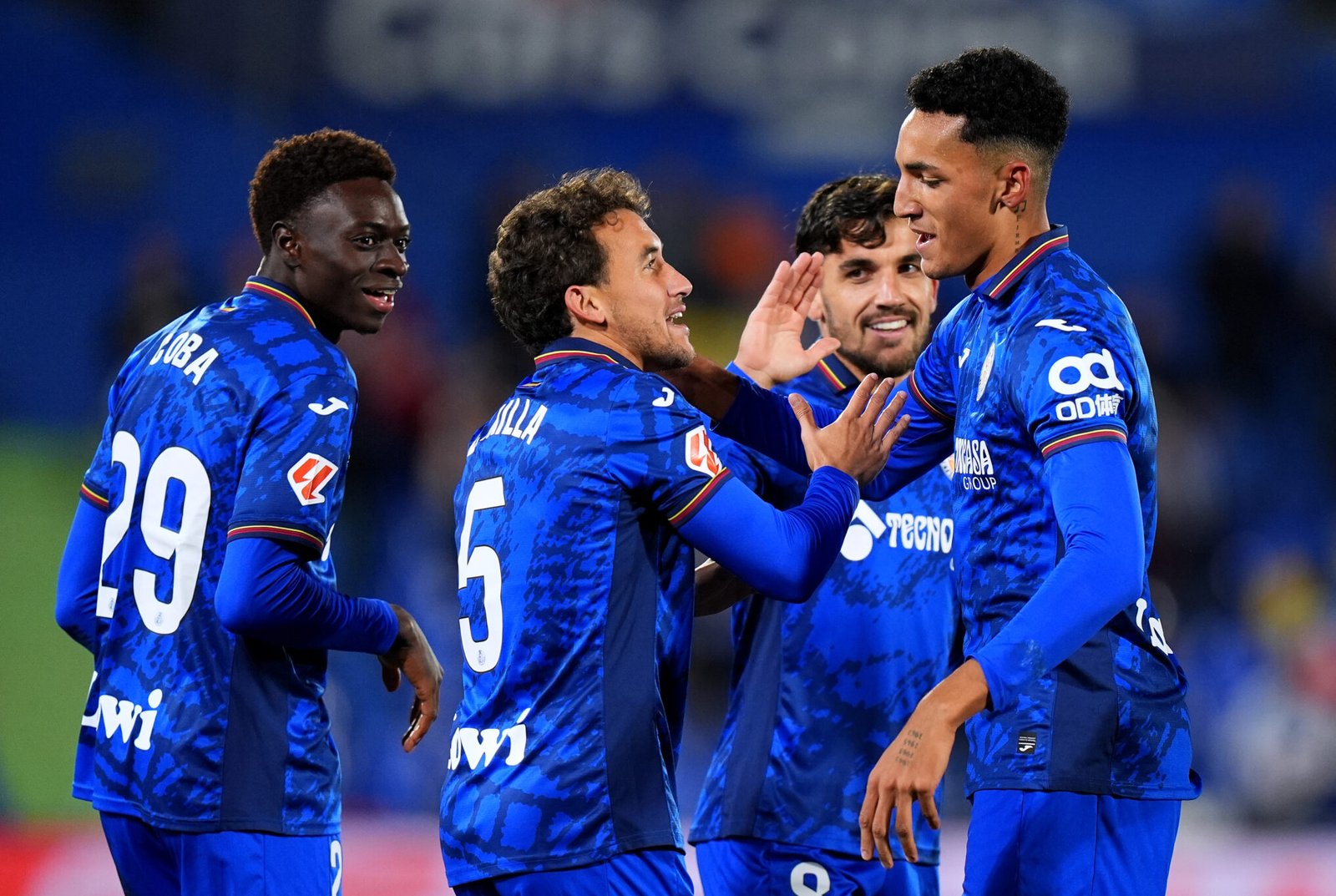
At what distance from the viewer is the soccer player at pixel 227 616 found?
3.49 meters

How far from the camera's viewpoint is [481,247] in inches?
443

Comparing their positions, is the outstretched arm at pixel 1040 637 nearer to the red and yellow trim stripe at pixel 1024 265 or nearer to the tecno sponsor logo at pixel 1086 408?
the tecno sponsor logo at pixel 1086 408

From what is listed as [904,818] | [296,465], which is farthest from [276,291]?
[904,818]

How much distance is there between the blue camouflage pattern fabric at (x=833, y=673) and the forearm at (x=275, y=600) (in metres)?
1.14

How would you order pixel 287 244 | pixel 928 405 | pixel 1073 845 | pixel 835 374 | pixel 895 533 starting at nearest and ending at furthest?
pixel 1073 845 → pixel 928 405 → pixel 287 244 → pixel 895 533 → pixel 835 374

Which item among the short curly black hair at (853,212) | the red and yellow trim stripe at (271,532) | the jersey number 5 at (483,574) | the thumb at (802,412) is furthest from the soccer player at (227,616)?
the short curly black hair at (853,212)

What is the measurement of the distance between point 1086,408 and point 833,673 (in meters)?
1.48

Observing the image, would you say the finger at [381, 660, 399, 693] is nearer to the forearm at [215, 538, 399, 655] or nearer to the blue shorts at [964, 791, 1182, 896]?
the forearm at [215, 538, 399, 655]

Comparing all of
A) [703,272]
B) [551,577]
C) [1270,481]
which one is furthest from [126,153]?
[551,577]

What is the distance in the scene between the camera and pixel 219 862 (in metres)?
3.51

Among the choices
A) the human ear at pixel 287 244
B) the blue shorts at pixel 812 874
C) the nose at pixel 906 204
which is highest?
the nose at pixel 906 204

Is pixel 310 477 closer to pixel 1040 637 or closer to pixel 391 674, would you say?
pixel 391 674

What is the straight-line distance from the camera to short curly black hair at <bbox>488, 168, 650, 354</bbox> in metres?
3.50

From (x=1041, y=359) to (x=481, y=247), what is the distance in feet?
28.3
